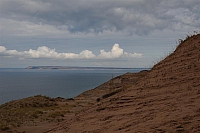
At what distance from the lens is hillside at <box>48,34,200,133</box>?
21.4 ft

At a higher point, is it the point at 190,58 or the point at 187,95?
the point at 190,58

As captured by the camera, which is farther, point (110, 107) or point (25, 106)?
point (25, 106)

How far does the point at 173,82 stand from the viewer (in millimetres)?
9781

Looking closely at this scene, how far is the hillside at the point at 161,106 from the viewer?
6.52 metres

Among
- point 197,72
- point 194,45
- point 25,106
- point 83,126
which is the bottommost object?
point 25,106

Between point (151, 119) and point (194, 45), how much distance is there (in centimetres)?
687

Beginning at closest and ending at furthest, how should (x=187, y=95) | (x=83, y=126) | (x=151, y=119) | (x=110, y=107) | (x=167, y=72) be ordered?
(x=151, y=119), (x=187, y=95), (x=83, y=126), (x=110, y=107), (x=167, y=72)

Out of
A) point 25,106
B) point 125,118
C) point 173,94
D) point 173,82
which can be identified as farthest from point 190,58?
point 25,106

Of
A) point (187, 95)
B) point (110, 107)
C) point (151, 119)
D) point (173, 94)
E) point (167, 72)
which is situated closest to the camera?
point (151, 119)

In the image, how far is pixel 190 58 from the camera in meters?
11.5

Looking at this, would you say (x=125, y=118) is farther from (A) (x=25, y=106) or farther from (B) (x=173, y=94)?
(A) (x=25, y=106)

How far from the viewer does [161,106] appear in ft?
26.0

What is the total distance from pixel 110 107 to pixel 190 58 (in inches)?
164

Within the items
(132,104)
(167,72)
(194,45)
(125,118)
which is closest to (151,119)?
(125,118)
